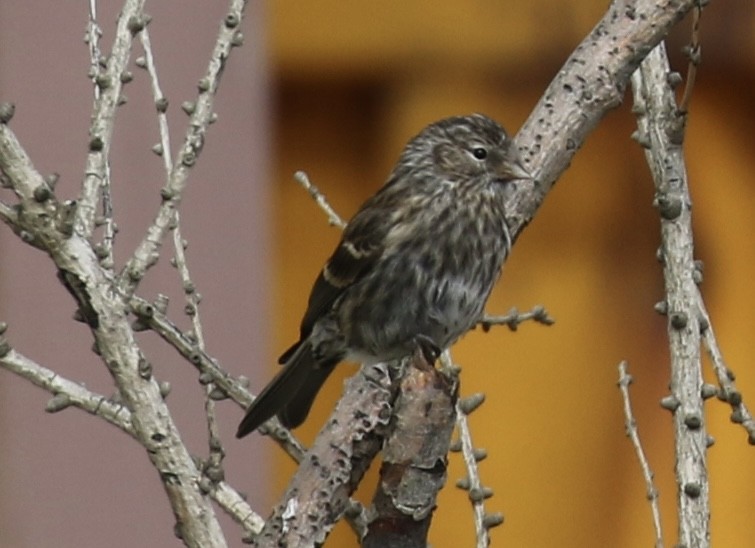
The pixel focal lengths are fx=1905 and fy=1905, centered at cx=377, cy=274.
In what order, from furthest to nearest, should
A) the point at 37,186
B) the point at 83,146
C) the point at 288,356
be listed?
1. the point at 83,146
2. the point at 288,356
3. the point at 37,186

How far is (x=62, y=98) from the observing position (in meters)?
4.51

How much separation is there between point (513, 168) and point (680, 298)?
1.54 feet

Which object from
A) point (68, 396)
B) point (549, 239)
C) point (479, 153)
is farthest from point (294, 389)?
point (549, 239)

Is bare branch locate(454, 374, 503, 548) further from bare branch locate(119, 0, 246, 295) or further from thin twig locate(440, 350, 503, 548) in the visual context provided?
bare branch locate(119, 0, 246, 295)

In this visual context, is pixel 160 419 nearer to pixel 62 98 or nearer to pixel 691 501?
pixel 691 501

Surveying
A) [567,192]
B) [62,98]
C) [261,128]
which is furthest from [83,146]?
[567,192]

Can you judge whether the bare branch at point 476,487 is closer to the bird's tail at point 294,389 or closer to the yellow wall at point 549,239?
the bird's tail at point 294,389

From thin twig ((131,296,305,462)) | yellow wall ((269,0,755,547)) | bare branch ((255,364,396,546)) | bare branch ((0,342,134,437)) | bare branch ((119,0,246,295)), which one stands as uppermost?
yellow wall ((269,0,755,547))

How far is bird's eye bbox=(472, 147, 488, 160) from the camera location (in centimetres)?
377

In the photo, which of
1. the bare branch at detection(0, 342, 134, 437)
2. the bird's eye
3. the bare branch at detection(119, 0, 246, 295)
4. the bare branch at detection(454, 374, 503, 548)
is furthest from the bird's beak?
the bare branch at detection(0, 342, 134, 437)

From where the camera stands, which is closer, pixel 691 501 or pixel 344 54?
pixel 691 501

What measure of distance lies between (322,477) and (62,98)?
81.3 inches

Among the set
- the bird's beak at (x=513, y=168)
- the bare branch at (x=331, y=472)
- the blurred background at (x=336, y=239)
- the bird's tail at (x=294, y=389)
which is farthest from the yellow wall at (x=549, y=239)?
the bare branch at (x=331, y=472)

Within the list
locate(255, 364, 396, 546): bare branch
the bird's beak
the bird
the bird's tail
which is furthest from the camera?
the bird
